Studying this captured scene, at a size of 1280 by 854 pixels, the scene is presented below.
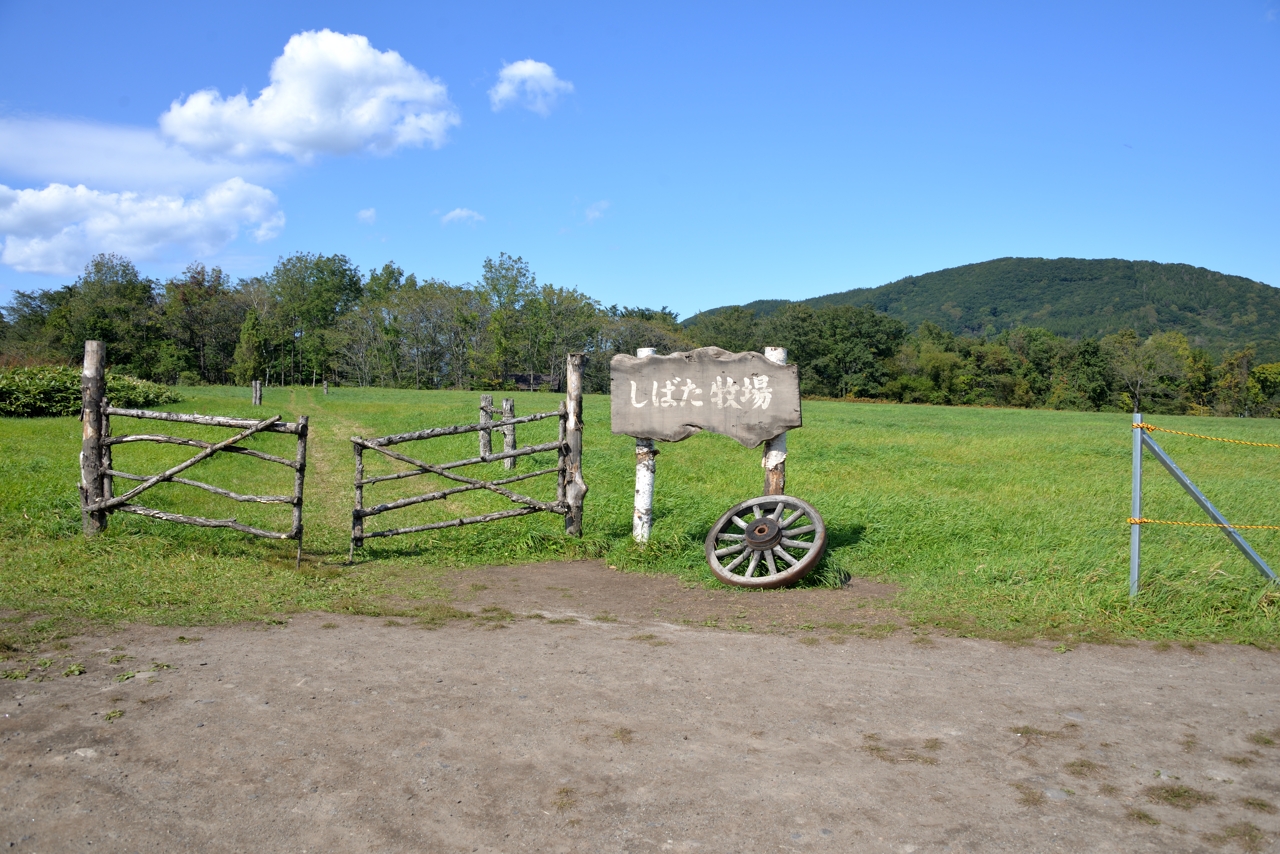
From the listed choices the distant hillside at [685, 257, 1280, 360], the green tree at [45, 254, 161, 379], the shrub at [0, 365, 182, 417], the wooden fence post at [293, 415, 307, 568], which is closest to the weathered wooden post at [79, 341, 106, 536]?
the wooden fence post at [293, 415, 307, 568]

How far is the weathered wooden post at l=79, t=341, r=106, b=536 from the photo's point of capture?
367 inches

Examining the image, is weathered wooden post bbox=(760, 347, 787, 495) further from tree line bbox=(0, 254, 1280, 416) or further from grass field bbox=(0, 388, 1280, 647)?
tree line bbox=(0, 254, 1280, 416)

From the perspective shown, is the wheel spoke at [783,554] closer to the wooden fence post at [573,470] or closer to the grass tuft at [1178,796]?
the wooden fence post at [573,470]

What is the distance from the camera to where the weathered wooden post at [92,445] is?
30.6ft

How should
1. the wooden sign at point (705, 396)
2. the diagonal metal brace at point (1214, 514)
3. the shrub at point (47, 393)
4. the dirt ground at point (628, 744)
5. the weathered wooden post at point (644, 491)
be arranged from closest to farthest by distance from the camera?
1. the dirt ground at point (628, 744)
2. the diagonal metal brace at point (1214, 514)
3. the wooden sign at point (705, 396)
4. the weathered wooden post at point (644, 491)
5. the shrub at point (47, 393)

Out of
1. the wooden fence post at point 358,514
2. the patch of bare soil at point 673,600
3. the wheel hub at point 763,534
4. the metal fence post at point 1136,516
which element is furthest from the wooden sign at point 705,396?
the metal fence post at point 1136,516

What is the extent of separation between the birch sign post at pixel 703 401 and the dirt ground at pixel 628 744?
3.16m

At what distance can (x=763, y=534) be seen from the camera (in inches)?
337

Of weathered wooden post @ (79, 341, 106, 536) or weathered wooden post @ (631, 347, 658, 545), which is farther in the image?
weathered wooden post @ (631, 347, 658, 545)

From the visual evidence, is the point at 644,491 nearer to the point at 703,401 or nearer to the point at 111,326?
the point at 703,401

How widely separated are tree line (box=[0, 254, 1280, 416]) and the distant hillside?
62.7 m

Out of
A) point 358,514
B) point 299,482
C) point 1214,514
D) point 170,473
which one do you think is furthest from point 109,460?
point 1214,514

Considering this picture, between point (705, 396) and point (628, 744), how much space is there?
218 inches

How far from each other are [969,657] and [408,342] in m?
74.2
